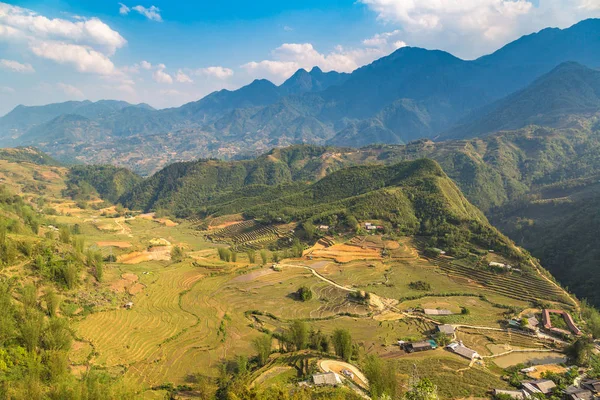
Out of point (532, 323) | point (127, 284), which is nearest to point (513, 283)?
point (532, 323)

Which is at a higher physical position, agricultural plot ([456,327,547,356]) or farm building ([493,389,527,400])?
farm building ([493,389,527,400])

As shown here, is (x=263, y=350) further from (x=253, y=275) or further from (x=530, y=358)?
(x=530, y=358)

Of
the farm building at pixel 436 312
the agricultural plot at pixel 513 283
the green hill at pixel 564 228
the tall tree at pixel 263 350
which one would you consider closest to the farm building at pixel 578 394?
the farm building at pixel 436 312

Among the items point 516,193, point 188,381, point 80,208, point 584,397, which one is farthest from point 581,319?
point 80,208

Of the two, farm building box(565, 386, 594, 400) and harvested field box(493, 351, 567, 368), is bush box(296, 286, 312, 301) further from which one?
farm building box(565, 386, 594, 400)

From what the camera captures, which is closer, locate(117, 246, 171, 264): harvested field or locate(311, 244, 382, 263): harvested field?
locate(117, 246, 171, 264): harvested field

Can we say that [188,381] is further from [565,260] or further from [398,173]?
[398,173]

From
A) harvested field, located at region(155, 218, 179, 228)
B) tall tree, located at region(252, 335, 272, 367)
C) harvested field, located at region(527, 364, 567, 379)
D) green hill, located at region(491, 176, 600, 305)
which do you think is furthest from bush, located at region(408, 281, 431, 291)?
harvested field, located at region(155, 218, 179, 228)

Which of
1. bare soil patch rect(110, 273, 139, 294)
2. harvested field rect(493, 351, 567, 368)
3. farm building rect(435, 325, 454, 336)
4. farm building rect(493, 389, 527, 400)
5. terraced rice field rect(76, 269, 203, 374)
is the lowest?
harvested field rect(493, 351, 567, 368)

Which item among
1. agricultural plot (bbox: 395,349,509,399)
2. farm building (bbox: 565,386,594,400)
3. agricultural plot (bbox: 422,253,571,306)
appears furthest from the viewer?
agricultural plot (bbox: 422,253,571,306)
